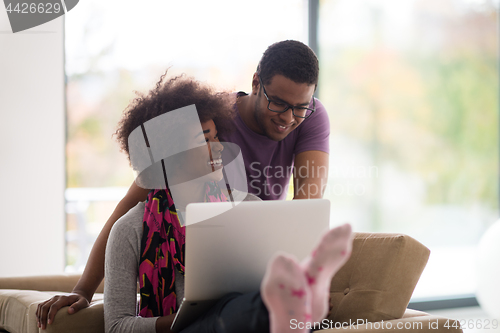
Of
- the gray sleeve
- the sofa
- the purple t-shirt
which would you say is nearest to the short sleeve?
the purple t-shirt

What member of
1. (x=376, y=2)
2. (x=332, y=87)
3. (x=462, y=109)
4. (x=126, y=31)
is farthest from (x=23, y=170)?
(x=462, y=109)

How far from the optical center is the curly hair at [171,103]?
4.69 ft

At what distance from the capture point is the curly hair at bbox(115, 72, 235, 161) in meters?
1.43

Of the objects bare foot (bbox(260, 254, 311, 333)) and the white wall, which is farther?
the white wall

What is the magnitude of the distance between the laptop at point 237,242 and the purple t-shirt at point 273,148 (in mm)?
700

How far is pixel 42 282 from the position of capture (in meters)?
1.96

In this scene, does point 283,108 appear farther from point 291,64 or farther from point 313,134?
point 313,134

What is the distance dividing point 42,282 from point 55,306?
70 cm

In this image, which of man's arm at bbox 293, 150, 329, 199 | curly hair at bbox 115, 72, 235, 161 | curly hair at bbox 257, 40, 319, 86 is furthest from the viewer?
man's arm at bbox 293, 150, 329, 199

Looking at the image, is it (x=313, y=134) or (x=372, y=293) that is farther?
(x=313, y=134)

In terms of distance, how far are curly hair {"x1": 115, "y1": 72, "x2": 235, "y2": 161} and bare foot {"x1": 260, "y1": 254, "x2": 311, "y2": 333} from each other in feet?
2.45

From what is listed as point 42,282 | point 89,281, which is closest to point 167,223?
point 89,281

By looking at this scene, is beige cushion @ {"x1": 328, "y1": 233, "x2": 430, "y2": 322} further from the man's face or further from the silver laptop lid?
the man's face

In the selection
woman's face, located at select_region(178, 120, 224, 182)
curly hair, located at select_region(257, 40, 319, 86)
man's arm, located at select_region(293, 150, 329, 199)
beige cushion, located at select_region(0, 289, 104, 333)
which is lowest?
beige cushion, located at select_region(0, 289, 104, 333)
